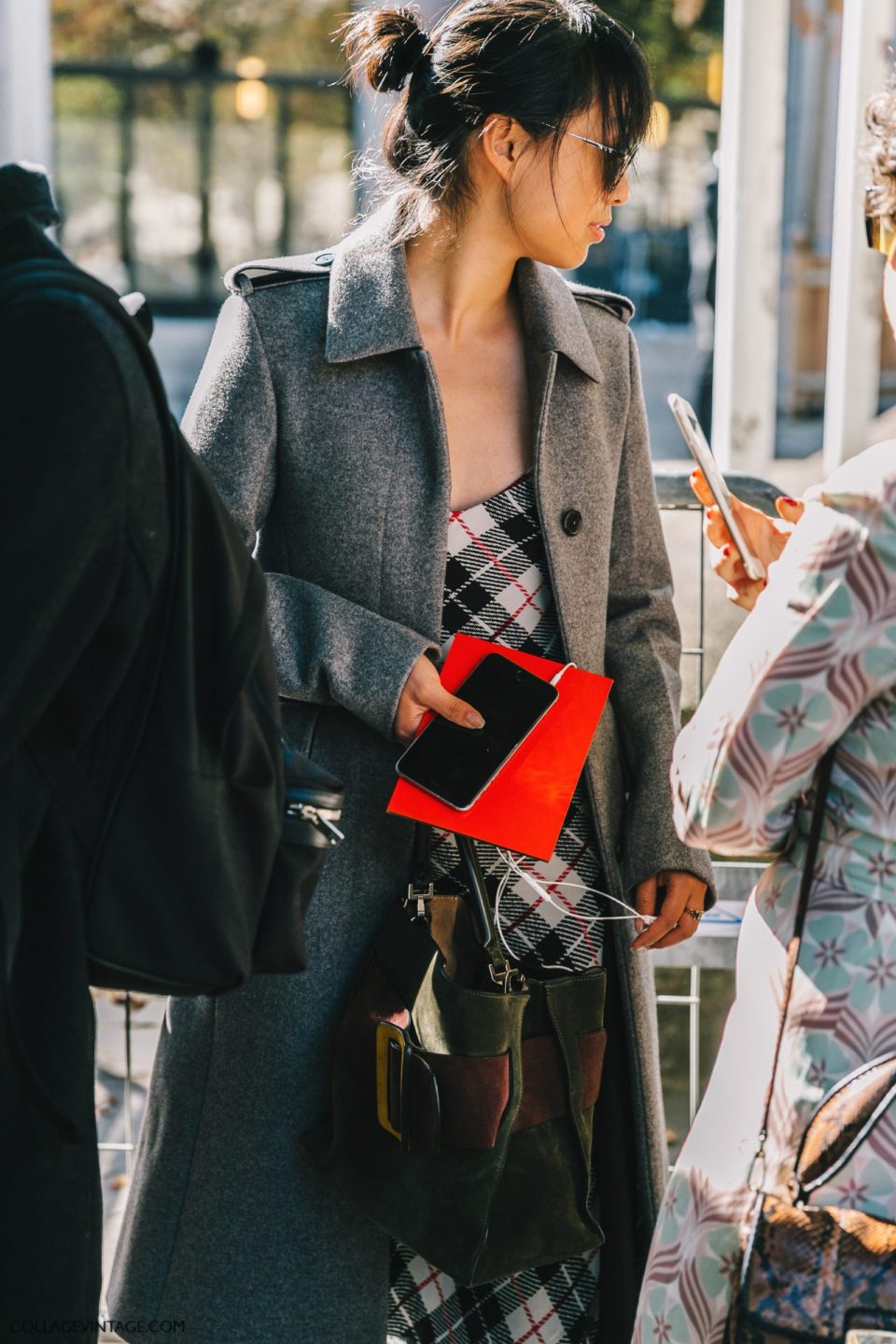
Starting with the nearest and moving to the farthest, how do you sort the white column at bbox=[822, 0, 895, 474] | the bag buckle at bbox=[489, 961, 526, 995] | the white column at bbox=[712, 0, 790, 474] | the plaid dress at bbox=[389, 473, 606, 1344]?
the bag buckle at bbox=[489, 961, 526, 995] < the plaid dress at bbox=[389, 473, 606, 1344] < the white column at bbox=[822, 0, 895, 474] < the white column at bbox=[712, 0, 790, 474]

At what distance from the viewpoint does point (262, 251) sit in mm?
15891

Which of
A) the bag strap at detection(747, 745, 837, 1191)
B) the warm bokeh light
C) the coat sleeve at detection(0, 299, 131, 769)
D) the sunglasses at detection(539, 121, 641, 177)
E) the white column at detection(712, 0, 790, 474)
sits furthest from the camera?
the warm bokeh light

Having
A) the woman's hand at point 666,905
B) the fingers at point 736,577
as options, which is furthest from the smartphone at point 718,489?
the woman's hand at point 666,905

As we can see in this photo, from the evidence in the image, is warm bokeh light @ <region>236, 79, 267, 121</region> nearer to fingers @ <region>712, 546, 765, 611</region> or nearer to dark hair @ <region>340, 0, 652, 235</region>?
dark hair @ <region>340, 0, 652, 235</region>

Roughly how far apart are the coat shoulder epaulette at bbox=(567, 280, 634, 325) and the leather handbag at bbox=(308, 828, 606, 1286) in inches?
36.0

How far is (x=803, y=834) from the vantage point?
162 centimetres

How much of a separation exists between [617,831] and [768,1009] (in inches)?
29.2

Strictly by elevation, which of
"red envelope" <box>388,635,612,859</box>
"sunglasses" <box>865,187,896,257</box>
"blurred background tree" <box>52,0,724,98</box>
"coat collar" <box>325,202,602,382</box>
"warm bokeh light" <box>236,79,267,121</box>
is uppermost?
"blurred background tree" <box>52,0,724,98</box>

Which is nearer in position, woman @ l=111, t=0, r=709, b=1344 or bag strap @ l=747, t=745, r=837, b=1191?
bag strap @ l=747, t=745, r=837, b=1191

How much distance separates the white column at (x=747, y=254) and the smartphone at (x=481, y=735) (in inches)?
92.0

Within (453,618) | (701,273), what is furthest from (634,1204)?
(701,273)

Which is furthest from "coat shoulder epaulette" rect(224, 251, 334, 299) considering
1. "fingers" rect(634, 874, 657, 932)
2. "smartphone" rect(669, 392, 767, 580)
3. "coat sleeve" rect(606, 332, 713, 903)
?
"fingers" rect(634, 874, 657, 932)

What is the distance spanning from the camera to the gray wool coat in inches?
85.6

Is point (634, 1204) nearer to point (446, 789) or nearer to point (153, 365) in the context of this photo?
point (446, 789)
